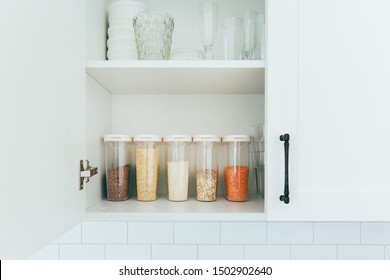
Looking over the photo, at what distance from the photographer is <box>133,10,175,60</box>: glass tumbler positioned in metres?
1.06

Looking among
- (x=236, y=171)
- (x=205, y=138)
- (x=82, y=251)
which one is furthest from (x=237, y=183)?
(x=82, y=251)

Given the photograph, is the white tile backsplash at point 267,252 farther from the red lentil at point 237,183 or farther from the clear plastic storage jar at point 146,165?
the clear plastic storage jar at point 146,165

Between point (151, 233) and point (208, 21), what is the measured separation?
73 cm

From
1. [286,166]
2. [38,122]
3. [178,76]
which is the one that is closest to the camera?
[38,122]

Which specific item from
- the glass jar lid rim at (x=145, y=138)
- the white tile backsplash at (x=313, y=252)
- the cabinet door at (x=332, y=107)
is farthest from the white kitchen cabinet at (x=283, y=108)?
the white tile backsplash at (x=313, y=252)

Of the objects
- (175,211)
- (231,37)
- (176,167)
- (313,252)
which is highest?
(231,37)

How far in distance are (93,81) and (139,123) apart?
266 millimetres

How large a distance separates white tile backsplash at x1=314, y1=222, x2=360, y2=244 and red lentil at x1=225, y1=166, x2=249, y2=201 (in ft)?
1.21

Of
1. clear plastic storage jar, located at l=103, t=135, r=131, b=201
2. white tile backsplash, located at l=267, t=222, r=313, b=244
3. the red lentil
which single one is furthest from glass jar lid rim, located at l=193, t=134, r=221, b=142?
white tile backsplash, located at l=267, t=222, r=313, b=244

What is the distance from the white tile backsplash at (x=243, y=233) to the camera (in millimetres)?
1276

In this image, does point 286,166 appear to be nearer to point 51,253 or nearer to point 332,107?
point 332,107

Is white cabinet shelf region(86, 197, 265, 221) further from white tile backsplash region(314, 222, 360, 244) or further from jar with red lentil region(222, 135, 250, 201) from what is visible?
white tile backsplash region(314, 222, 360, 244)

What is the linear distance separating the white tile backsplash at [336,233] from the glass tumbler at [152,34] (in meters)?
0.80

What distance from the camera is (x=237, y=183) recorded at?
109cm
